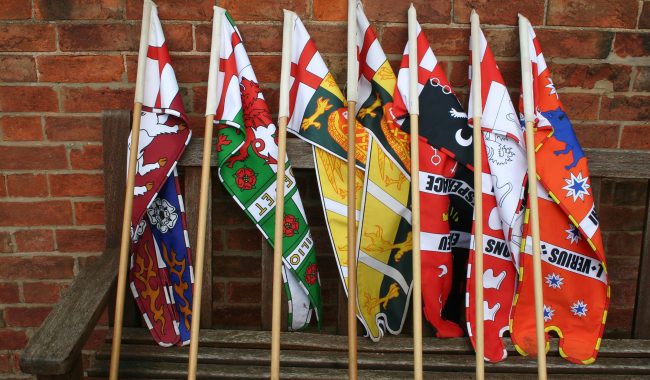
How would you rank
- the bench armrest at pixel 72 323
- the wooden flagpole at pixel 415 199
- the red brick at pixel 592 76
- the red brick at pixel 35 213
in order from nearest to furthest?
the bench armrest at pixel 72 323 → the wooden flagpole at pixel 415 199 → the red brick at pixel 592 76 → the red brick at pixel 35 213

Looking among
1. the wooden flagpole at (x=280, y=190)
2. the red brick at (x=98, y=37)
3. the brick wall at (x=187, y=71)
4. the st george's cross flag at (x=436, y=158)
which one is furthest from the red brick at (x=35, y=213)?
the st george's cross flag at (x=436, y=158)

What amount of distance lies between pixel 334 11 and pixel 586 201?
0.82 m

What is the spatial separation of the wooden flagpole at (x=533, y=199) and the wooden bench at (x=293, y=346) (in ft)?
0.50

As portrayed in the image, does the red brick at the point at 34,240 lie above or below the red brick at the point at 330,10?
below

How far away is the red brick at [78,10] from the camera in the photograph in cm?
157

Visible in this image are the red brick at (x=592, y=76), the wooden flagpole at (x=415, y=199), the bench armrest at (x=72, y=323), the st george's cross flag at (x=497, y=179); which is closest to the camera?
the bench armrest at (x=72, y=323)

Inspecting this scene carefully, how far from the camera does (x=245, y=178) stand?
5.12ft

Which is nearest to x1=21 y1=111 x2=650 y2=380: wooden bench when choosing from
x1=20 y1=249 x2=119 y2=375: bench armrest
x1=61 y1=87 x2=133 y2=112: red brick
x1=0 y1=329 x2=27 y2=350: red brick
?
x1=20 y1=249 x2=119 y2=375: bench armrest

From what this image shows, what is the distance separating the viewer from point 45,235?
5.76ft

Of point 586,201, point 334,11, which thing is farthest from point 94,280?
point 586,201

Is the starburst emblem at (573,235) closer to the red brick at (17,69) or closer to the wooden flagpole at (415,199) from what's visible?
the wooden flagpole at (415,199)

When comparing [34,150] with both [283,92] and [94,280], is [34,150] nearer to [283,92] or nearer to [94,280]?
[94,280]

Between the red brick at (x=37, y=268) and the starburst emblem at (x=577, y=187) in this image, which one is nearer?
the starburst emblem at (x=577, y=187)

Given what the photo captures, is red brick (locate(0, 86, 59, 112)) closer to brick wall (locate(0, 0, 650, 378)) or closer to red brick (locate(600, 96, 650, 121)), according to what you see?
brick wall (locate(0, 0, 650, 378))
